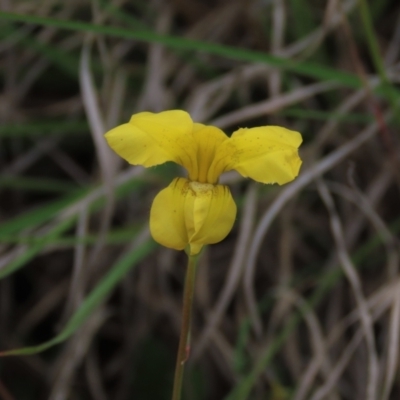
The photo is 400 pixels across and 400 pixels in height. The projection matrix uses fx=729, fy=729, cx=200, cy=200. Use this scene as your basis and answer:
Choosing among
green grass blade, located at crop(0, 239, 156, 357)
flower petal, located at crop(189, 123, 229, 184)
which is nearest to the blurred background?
green grass blade, located at crop(0, 239, 156, 357)

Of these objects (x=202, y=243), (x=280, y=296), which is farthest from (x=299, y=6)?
(x=202, y=243)

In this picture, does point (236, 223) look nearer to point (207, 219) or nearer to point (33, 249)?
point (33, 249)

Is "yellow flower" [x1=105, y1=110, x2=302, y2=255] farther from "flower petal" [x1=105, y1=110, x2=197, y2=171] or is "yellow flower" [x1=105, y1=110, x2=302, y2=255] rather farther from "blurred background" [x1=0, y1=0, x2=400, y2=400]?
"blurred background" [x1=0, y1=0, x2=400, y2=400]

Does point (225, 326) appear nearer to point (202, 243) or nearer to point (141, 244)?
point (141, 244)

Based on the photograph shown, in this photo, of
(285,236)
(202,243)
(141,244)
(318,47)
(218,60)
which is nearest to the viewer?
(202,243)

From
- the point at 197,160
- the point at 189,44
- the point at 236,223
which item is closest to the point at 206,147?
the point at 197,160

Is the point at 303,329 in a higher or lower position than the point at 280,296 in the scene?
lower

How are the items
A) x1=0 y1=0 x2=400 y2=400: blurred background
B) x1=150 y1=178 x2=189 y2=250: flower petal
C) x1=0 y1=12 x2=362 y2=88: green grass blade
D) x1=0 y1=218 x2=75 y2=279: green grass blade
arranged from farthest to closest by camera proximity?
x1=0 y1=0 x2=400 y2=400: blurred background < x1=0 y1=218 x2=75 y2=279: green grass blade < x1=0 y1=12 x2=362 y2=88: green grass blade < x1=150 y1=178 x2=189 y2=250: flower petal
